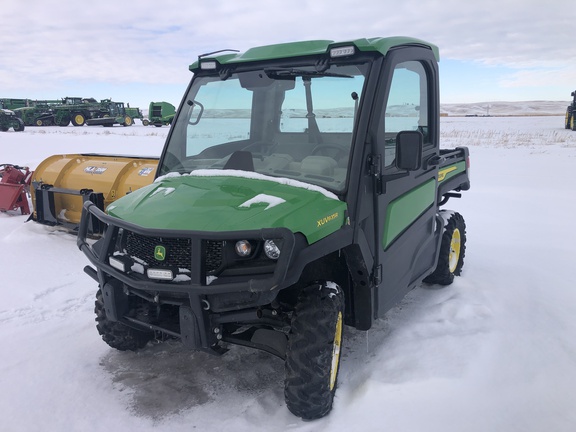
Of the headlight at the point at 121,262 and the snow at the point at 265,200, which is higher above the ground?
the snow at the point at 265,200

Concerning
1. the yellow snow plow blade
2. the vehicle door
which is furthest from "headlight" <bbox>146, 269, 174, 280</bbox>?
the yellow snow plow blade

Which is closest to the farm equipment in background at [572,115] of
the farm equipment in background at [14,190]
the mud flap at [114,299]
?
the farm equipment in background at [14,190]

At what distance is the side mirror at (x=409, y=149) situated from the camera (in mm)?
3070

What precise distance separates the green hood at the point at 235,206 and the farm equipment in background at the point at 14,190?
5.51 meters

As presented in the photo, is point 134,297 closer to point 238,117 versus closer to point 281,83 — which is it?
point 238,117

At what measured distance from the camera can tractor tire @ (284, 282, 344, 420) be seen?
2857 mm

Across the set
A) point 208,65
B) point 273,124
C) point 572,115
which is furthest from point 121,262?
point 572,115

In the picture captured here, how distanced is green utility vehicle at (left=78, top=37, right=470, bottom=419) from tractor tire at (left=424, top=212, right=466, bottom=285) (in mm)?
808

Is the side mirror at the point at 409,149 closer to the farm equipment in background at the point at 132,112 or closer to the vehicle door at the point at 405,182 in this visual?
the vehicle door at the point at 405,182

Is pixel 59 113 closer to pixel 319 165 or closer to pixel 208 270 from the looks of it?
pixel 319 165

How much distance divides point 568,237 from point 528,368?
394cm

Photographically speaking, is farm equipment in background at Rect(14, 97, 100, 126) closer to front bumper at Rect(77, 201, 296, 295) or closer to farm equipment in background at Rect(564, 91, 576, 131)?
farm equipment in background at Rect(564, 91, 576, 131)

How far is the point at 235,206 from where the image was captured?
2850 millimetres

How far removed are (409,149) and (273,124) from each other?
1107 millimetres
